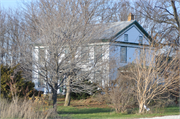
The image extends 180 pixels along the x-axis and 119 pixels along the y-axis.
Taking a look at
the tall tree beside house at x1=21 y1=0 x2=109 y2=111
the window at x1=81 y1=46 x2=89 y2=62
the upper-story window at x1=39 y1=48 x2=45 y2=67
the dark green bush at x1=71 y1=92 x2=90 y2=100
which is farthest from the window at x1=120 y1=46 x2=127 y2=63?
the upper-story window at x1=39 y1=48 x2=45 y2=67

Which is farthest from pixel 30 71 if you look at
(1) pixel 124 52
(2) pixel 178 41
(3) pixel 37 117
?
(2) pixel 178 41

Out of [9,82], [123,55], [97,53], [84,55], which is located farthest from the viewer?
[123,55]

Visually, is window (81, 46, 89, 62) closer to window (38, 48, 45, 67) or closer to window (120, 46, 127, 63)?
window (38, 48, 45, 67)

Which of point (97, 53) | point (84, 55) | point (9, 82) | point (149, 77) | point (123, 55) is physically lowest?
point (9, 82)

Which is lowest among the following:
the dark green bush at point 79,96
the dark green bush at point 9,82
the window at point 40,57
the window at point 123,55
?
the dark green bush at point 79,96

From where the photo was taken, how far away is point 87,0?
13.5m

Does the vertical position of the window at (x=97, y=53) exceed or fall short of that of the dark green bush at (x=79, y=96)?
it exceeds it

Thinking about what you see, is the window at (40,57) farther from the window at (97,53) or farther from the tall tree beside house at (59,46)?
the window at (97,53)

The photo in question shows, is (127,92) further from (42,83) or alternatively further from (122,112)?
(42,83)

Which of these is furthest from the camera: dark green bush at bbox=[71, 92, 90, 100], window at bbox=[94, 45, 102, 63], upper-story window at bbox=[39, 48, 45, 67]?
dark green bush at bbox=[71, 92, 90, 100]

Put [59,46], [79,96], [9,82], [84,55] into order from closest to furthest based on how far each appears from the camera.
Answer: [59,46]
[84,55]
[9,82]
[79,96]

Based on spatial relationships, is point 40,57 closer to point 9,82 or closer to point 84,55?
point 84,55

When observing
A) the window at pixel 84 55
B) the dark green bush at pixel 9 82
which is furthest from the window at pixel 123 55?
the dark green bush at pixel 9 82

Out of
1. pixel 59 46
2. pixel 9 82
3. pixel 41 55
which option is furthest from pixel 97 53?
pixel 9 82
